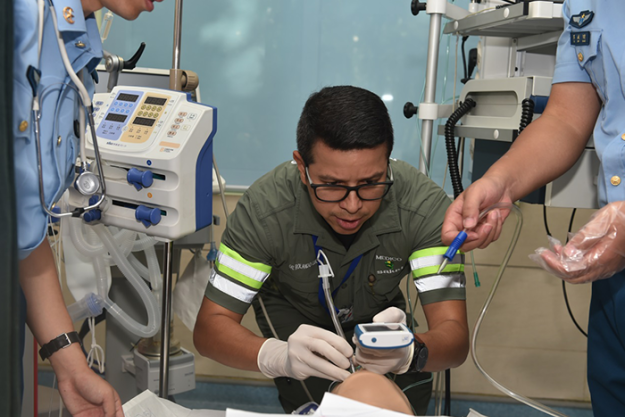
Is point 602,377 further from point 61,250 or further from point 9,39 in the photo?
point 61,250

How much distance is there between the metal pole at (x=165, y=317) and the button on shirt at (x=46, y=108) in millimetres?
601

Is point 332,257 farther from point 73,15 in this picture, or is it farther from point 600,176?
point 73,15

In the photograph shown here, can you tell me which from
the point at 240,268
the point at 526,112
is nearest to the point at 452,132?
the point at 526,112

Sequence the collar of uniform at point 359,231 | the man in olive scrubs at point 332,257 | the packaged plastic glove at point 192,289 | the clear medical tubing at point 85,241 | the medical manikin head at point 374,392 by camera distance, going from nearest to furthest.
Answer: the medical manikin head at point 374,392 → the man in olive scrubs at point 332,257 → the collar of uniform at point 359,231 → the clear medical tubing at point 85,241 → the packaged plastic glove at point 192,289

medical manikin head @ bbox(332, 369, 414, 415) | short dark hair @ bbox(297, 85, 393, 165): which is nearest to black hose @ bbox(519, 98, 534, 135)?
short dark hair @ bbox(297, 85, 393, 165)

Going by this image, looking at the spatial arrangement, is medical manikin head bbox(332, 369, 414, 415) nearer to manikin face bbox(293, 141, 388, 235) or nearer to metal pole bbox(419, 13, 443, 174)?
manikin face bbox(293, 141, 388, 235)

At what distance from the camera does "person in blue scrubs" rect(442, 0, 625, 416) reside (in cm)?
104

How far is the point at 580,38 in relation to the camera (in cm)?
125

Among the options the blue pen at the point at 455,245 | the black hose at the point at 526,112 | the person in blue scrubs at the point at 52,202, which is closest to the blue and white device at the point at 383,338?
the blue pen at the point at 455,245

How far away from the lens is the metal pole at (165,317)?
1.77 m

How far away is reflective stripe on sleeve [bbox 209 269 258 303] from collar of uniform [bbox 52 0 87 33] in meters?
0.80

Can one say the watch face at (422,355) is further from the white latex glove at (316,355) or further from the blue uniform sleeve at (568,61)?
the blue uniform sleeve at (568,61)

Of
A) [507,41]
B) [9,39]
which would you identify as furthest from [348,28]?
[9,39]

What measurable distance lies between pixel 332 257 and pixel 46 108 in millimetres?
972
